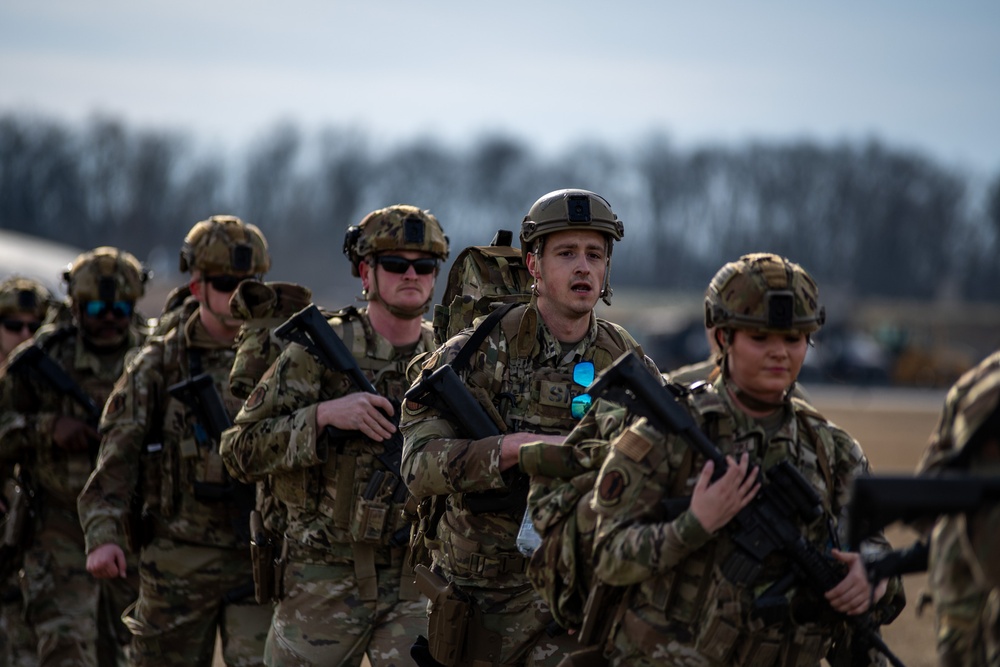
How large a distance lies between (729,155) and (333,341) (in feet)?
313

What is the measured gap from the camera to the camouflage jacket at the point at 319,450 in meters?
6.43

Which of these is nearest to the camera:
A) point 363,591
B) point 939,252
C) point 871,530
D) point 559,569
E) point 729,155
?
point 871,530

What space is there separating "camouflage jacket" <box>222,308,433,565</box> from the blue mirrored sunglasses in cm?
117

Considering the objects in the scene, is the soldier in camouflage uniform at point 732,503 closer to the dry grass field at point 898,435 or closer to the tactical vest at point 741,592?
the tactical vest at point 741,592

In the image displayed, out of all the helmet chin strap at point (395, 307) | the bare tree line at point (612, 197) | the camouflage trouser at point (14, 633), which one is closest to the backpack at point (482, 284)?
the helmet chin strap at point (395, 307)

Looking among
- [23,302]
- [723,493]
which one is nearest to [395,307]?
[723,493]

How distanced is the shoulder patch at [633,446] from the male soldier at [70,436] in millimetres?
5159

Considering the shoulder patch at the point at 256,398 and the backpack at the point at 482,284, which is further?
the shoulder patch at the point at 256,398

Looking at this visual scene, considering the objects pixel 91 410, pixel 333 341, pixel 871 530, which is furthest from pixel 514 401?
pixel 91 410

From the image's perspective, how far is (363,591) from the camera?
6453 mm

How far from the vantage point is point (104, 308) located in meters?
9.01

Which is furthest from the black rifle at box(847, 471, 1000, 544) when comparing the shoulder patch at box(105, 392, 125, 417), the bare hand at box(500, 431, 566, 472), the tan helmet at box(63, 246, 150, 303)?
the tan helmet at box(63, 246, 150, 303)

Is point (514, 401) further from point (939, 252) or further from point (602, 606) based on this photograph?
point (939, 252)

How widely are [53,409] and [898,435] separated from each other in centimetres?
2194
